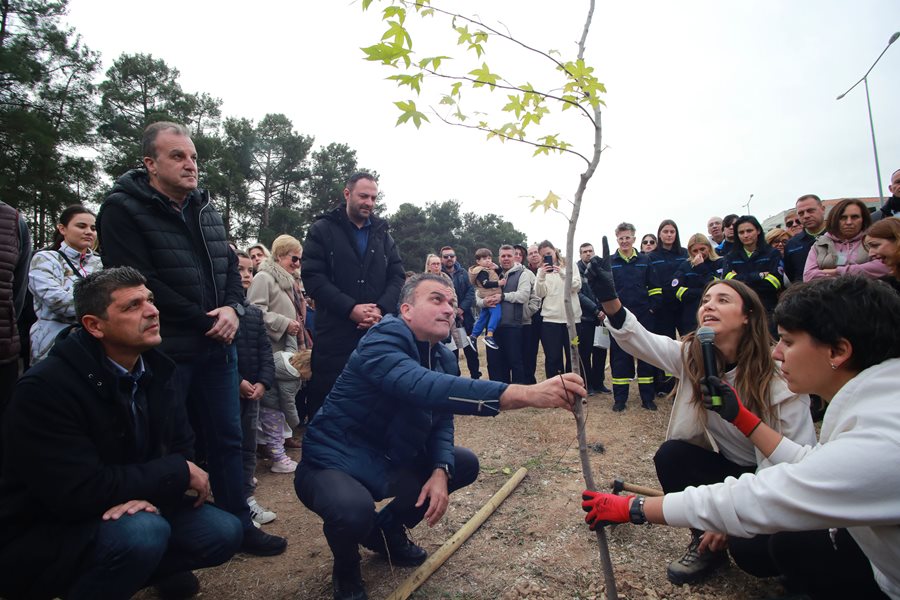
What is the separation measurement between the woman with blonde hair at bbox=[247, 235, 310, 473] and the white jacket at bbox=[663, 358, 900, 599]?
4.11m

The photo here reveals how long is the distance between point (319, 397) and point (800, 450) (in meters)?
3.28

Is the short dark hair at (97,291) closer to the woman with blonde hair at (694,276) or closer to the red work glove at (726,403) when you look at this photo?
the red work glove at (726,403)

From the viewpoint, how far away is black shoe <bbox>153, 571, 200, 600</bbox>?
270cm

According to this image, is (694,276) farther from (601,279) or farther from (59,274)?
(59,274)

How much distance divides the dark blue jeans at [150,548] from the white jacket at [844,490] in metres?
2.15

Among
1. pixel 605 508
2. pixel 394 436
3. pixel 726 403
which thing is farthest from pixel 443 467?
pixel 726 403

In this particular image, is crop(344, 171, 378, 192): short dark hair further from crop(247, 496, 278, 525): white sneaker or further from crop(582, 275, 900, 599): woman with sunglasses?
crop(582, 275, 900, 599): woman with sunglasses

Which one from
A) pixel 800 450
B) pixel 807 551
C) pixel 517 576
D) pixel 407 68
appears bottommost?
pixel 517 576

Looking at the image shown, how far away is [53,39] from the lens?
64.6 ft

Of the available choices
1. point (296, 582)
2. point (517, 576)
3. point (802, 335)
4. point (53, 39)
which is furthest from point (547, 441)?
point (53, 39)

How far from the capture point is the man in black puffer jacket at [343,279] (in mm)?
3951

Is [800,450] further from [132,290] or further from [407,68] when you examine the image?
[132,290]

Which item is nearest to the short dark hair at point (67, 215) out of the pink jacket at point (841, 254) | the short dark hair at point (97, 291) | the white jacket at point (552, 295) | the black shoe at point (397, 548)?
the short dark hair at point (97, 291)

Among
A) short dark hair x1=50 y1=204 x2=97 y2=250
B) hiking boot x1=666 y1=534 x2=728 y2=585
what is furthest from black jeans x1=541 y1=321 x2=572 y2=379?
short dark hair x1=50 y1=204 x2=97 y2=250
